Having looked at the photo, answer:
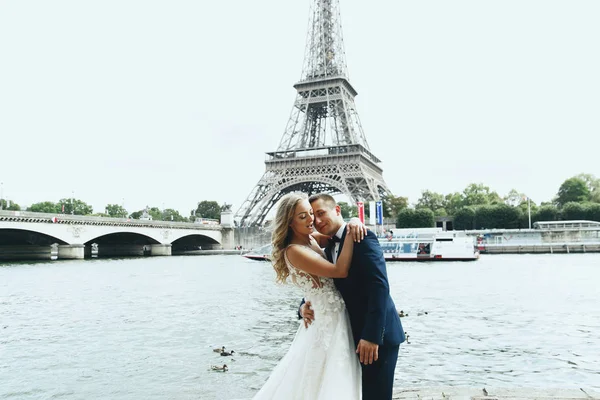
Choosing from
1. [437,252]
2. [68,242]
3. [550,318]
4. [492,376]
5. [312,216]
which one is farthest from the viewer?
[68,242]

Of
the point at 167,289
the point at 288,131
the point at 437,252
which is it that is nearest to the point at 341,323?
the point at 167,289

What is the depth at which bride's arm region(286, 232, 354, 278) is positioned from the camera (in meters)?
3.27

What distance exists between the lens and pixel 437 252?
4234 cm

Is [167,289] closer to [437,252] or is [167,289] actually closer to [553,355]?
[553,355]

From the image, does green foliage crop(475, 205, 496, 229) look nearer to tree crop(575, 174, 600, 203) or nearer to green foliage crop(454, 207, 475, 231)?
green foliage crop(454, 207, 475, 231)

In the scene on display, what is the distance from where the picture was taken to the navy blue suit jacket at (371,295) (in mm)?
3215

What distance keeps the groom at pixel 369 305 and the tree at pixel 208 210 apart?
379ft

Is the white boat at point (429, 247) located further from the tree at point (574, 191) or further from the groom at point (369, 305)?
the tree at point (574, 191)

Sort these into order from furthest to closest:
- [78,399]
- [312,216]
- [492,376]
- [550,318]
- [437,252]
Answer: [437,252] → [550,318] → [492,376] → [78,399] → [312,216]

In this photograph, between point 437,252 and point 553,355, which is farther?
point 437,252

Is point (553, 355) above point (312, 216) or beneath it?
beneath

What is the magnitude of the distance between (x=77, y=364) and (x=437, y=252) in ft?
120

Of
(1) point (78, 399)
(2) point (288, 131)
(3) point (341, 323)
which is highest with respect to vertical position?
(2) point (288, 131)

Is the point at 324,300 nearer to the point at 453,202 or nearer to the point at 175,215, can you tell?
the point at 453,202
